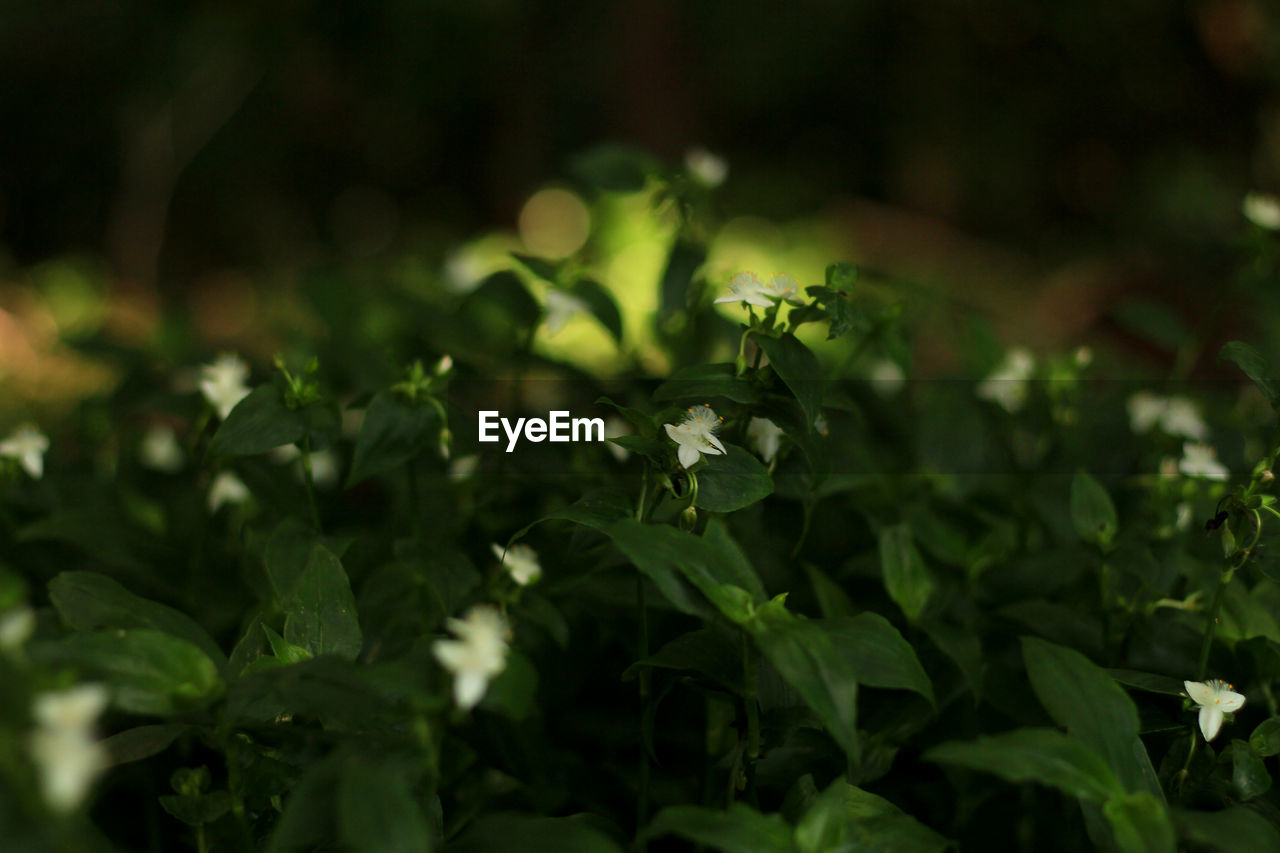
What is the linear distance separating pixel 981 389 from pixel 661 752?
1.80ft

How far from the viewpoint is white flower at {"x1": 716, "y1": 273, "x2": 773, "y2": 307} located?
0.60 metres

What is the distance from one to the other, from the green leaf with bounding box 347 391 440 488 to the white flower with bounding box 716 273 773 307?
226mm

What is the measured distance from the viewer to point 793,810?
21.5 inches

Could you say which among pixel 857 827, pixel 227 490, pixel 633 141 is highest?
pixel 633 141

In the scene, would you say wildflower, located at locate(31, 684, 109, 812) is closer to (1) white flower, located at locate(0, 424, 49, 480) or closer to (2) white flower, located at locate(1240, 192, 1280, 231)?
(1) white flower, located at locate(0, 424, 49, 480)

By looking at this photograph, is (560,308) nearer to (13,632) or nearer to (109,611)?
(109,611)

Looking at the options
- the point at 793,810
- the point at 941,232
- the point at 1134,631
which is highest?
the point at 941,232

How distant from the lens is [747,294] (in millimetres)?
600

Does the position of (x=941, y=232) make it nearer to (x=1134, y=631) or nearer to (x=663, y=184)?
(x=663, y=184)

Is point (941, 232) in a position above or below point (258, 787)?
above

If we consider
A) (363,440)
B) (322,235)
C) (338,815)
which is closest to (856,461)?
(363,440)

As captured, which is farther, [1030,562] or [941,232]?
[941,232]

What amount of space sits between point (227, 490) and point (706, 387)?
20.3 inches

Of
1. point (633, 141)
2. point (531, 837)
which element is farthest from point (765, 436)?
point (633, 141)
